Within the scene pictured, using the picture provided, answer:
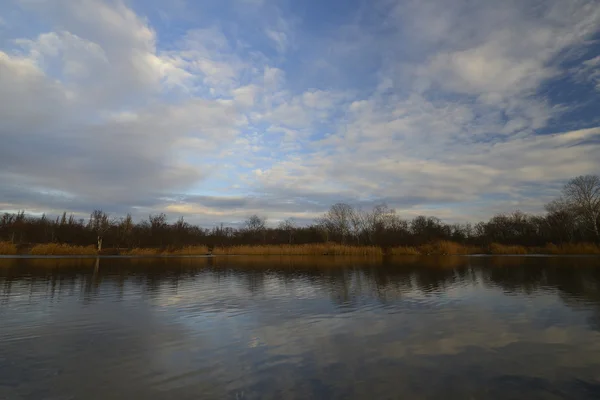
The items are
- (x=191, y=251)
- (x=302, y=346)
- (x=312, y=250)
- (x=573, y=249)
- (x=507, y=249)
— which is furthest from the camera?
(x=191, y=251)

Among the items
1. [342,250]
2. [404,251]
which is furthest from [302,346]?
[404,251]

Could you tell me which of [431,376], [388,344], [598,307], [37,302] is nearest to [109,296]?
[37,302]

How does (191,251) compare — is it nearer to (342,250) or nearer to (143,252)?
(143,252)

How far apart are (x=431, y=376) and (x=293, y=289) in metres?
8.85

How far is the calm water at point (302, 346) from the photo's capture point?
4.23m

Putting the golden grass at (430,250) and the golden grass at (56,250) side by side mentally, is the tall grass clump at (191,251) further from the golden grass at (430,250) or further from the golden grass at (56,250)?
the golden grass at (430,250)

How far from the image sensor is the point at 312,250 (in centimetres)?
4172

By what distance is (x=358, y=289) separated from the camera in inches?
507

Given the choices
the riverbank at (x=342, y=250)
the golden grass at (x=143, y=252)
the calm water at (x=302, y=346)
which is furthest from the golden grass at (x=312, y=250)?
the calm water at (x=302, y=346)

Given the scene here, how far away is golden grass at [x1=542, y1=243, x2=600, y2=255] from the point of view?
36250 mm

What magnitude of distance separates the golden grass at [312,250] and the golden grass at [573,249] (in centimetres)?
2022

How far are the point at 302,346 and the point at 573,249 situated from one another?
44023mm

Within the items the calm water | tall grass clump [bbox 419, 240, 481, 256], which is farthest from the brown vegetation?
the calm water

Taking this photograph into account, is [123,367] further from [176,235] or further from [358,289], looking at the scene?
[176,235]
